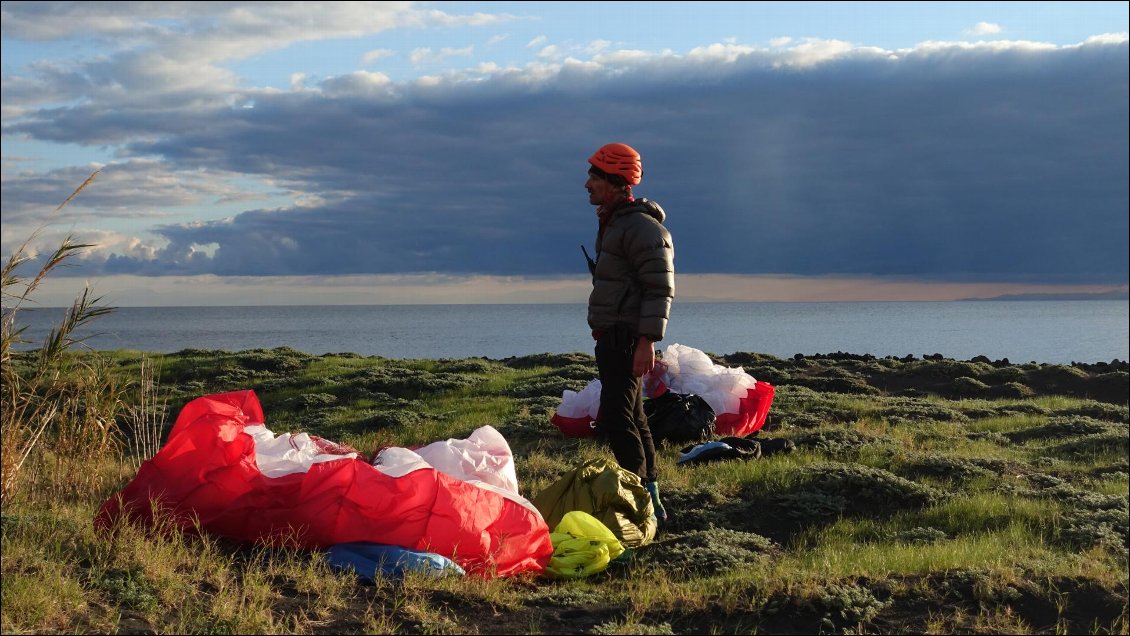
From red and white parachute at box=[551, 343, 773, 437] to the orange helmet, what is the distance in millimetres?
5089

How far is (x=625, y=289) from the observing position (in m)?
7.11

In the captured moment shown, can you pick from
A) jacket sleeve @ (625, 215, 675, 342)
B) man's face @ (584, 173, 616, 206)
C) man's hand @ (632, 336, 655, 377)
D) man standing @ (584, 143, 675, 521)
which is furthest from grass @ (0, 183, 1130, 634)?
man's face @ (584, 173, 616, 206)

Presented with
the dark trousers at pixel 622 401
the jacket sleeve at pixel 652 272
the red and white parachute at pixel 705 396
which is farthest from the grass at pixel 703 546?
the jacket sleeve at pixel 652 272

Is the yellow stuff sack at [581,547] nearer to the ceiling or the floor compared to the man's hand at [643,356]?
nearer to the floor

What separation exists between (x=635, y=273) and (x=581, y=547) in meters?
2.00

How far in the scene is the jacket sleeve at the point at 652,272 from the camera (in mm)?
6891

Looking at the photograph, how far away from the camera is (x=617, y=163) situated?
7.23 meters

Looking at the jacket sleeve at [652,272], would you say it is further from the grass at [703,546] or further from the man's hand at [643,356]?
the grass at [703,546]

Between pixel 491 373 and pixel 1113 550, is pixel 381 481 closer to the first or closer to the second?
pixel 1113 550

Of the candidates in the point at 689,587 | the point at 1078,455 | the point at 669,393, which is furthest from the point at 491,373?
the point at 689,587

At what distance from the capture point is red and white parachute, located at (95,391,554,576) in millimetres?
5902

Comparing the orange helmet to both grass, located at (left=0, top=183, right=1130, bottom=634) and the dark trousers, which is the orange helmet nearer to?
the dark trousers

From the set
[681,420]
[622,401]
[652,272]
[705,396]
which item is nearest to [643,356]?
[622,401]

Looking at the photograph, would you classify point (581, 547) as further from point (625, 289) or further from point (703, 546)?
point (625, 289)
